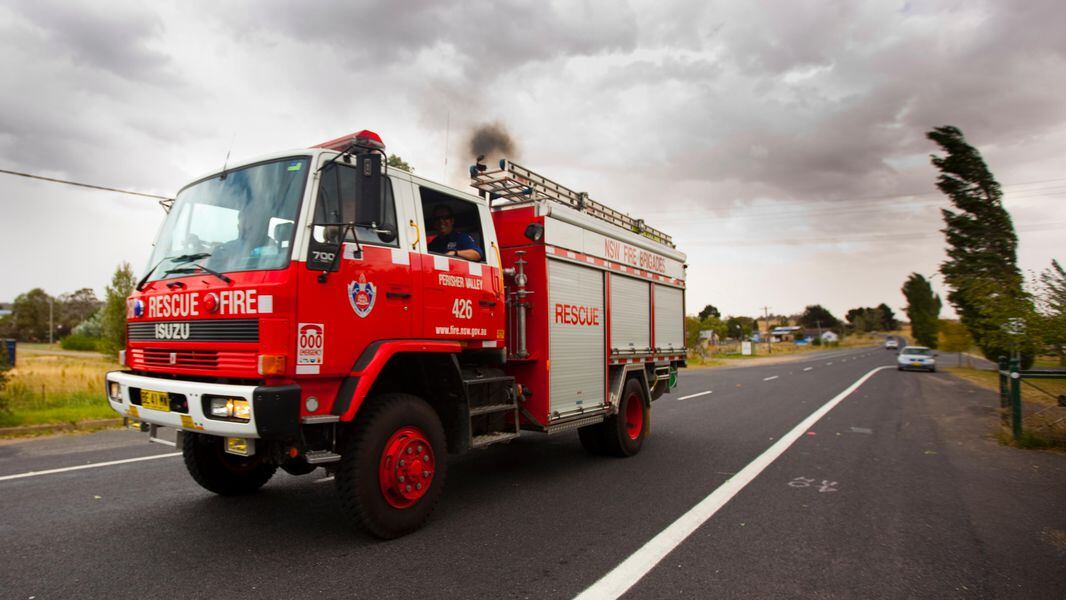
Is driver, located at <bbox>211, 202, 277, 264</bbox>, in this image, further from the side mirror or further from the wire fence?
the wire fence

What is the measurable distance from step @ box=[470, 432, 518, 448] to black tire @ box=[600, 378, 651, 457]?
6.79 feet

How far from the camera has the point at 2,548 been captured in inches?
157

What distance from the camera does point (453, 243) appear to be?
5234 millimetres

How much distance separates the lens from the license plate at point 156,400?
3.92 metres

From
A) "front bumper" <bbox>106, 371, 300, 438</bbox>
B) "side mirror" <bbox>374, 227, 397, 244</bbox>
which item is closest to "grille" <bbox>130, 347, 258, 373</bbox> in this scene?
"front bumper" <bbox>106, 371, 300, 438</bbox>

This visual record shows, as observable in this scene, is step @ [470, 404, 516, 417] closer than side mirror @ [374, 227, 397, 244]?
No

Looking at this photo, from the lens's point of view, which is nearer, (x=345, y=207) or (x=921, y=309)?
(x=345, y=207)

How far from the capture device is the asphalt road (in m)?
3.50

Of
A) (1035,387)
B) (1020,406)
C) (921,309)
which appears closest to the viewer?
(1035,387)

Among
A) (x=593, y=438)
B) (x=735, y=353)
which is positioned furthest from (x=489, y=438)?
(x=735, y=353)

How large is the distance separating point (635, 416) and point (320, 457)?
4.82m

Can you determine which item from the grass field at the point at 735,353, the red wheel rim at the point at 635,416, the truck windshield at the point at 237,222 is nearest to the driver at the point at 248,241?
the truck windshield at the point at 237,222

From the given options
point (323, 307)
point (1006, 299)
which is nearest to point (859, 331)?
point (1006, 299)

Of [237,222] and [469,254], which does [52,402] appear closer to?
[237,222]
